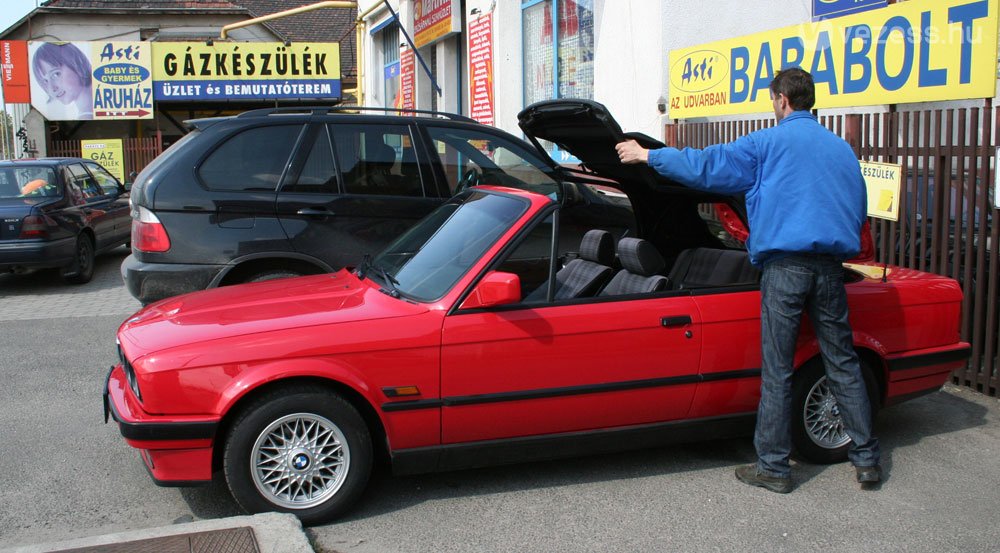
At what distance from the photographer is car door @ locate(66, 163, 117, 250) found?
39.1ft

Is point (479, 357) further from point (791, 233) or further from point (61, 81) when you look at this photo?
point (61, 81)

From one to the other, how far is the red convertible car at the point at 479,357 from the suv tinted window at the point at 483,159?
5.78ft

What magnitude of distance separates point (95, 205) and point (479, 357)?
969 cm

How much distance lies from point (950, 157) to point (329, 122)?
4284 mm

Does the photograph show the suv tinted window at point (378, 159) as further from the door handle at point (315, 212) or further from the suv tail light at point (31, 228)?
the suv tail light at point (31, 228)

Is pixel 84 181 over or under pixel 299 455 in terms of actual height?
over

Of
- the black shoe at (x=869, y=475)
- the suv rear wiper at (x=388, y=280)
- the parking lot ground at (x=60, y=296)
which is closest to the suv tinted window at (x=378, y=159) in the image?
the suv rear wiper at (x=388, y=280)

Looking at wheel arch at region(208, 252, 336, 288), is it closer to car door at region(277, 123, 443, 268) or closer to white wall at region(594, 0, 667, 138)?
car door at region(277, 123, 443, 268)

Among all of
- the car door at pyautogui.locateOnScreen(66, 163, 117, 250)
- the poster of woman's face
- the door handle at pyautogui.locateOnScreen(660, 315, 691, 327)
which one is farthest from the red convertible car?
the poster of woman's face

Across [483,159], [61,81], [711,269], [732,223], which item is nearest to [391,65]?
[61,81]

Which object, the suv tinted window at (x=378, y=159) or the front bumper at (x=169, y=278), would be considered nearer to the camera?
the front bumper at (x=169, y=278)

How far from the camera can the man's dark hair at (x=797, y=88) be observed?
4.38 metres

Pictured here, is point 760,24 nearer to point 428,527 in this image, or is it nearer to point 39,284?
point 428,527

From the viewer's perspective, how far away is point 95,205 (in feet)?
40.1
